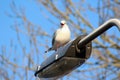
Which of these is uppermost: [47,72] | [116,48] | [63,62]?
[63,62]

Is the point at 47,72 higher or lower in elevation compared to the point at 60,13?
higher

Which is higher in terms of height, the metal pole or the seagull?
the metal pole

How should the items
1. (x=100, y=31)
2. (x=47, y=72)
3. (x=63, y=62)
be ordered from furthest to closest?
1. (x=47, y=72)
2. (x=63, y=62)
3. (x=100, y=31)

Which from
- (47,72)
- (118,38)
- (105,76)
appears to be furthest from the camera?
(118,38)

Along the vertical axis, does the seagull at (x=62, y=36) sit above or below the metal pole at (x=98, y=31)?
below

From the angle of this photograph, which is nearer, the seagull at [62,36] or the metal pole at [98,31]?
the metal pole at [98,31]

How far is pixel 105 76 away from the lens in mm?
5258

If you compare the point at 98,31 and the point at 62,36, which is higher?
the point at 98,31

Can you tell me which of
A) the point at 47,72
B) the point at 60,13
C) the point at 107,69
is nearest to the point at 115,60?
the point at 107,69

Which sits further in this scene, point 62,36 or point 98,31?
point 62,36

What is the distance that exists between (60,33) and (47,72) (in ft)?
7.47

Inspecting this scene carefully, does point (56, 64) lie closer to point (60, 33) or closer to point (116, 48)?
point (60, 33)

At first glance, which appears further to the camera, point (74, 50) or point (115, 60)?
point (115, 60)

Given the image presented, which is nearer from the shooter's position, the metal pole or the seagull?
the metal pole
